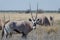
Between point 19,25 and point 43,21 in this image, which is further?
point 43,21

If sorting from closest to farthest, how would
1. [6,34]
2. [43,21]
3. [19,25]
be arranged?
[6,34] → [19,25] → [43,21]

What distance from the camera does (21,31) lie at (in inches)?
400

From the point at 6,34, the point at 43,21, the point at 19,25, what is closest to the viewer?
the point at 6,34

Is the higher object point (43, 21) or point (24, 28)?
point (24, 28)

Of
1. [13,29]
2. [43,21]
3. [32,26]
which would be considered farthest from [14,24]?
[43,21]

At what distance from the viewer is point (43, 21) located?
61.3 feet

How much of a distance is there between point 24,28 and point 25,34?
1.03ft

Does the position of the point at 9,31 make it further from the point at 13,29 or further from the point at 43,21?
the point at 43,21

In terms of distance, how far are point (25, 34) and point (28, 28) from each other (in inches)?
11.8

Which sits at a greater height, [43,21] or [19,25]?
[19,25]

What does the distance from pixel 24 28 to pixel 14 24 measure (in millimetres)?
559

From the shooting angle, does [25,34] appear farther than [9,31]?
Yes

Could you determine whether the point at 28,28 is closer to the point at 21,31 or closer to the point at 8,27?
the point at 21,31

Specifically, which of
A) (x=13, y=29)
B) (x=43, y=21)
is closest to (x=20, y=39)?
(x=13, y=29)
